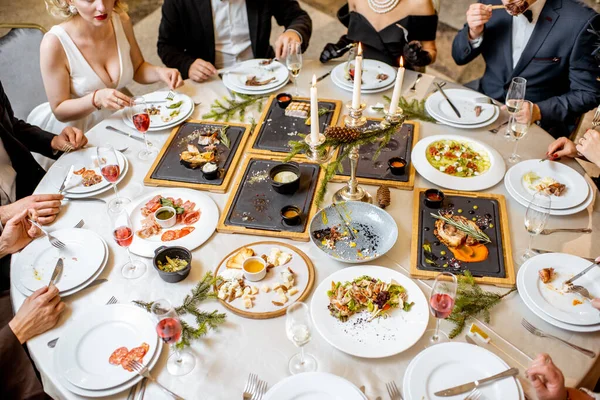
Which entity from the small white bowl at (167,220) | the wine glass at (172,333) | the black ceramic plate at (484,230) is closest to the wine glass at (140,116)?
the small white bowl at (167,220)

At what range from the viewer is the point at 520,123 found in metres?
1.97

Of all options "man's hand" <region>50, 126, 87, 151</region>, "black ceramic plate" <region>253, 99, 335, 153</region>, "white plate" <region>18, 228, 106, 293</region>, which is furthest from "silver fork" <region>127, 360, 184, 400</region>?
"man's hand" <region>50, 126, 87, 151</region>

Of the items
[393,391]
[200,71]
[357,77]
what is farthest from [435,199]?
[200,71]

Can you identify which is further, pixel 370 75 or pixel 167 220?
pixel 370 75

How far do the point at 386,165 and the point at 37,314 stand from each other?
4.54 feet

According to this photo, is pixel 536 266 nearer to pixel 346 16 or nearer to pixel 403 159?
pixel 403 159

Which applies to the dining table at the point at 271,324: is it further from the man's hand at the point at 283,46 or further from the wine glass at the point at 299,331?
the man's hand at the point at 283,46

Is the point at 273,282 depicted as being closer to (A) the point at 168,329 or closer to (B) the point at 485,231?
(A) the point at 168,329

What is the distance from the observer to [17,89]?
2791 millimetres

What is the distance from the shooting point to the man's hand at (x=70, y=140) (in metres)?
2.15

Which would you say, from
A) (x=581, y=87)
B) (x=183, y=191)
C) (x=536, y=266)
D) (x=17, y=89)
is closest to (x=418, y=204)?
(x=536, y=266)

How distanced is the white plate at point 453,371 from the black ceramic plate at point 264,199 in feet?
2.13

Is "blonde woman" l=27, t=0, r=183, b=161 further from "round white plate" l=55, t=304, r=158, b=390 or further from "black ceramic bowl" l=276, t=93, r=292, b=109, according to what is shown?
"round white plate" l=55, t=304, r=158, b=390

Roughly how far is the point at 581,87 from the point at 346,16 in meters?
1.45
